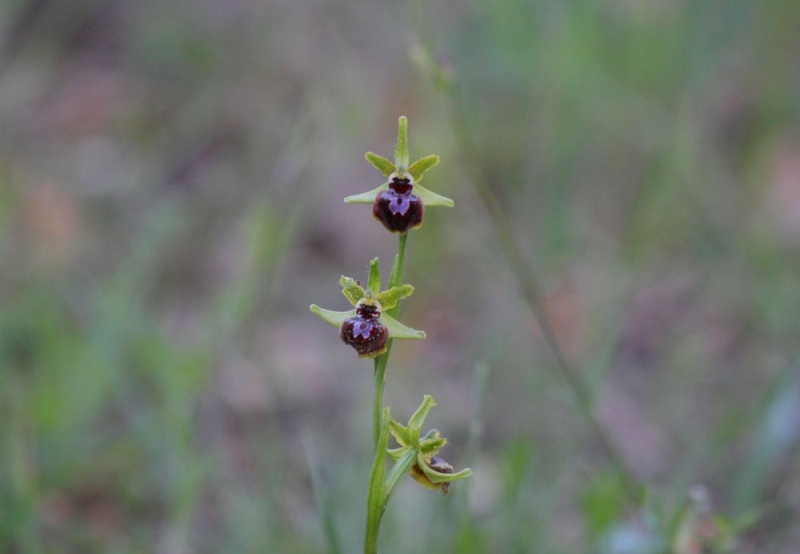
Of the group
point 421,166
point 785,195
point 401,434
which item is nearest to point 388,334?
point 401,434

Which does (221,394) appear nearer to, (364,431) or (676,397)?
(364,431)

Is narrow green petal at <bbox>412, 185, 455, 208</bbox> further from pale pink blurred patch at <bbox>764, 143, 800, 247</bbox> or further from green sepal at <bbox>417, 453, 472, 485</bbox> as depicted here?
pale pink blurred patch at <bbox>764, 143, 800, 247</bbox>

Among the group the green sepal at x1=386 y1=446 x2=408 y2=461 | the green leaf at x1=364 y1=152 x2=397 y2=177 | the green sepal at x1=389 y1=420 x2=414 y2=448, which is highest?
the green leaf at x1=364 y1=152 x2=397 y2=177

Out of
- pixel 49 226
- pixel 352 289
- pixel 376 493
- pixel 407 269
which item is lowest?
pixel 376 493

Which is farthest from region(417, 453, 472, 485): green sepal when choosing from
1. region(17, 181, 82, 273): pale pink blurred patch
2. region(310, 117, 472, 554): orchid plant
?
region(17, 181, 82, 273): pale pink blurred patch

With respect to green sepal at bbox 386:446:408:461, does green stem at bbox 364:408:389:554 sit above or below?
below

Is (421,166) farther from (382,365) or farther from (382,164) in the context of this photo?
(382,365)
